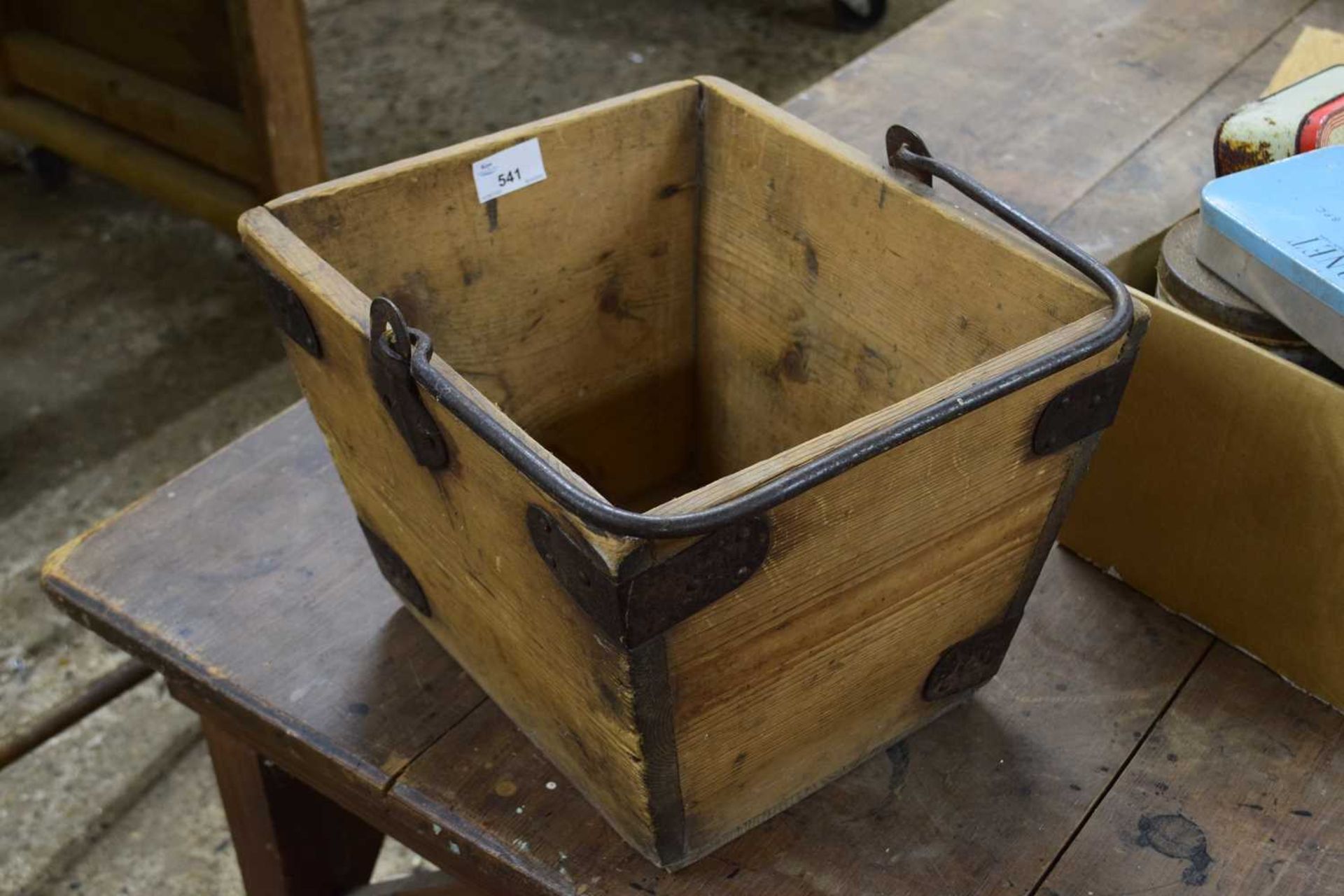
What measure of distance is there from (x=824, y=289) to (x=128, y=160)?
1794 millimetres

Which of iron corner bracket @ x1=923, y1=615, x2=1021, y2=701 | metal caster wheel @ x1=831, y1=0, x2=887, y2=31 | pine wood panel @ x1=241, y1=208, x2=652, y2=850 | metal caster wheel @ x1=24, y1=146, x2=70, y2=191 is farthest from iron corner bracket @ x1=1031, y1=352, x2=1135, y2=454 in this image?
metal caster wheel @ x1=831, y1=0, x2=887, y2=31

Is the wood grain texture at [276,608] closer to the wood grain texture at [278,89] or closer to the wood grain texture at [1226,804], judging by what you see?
the wood grain texture at [1226,804]

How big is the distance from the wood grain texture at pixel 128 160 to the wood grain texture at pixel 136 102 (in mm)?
21

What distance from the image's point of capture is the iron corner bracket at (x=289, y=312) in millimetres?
774

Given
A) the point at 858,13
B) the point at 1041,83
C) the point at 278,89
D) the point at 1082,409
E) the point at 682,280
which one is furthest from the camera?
the point at 858,13

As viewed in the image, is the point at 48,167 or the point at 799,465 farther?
the point at 48,167

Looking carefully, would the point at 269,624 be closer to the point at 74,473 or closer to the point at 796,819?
the point at 796,819

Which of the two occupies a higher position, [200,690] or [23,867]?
[200,690]

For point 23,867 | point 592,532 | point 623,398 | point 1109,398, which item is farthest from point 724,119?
point 23,867

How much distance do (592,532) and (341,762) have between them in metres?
0.36

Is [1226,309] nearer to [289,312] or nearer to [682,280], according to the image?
[682,280]

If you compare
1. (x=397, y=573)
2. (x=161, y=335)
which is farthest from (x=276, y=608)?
(x=161, y=335)

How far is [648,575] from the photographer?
60cm

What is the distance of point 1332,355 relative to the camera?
2.64 feet
